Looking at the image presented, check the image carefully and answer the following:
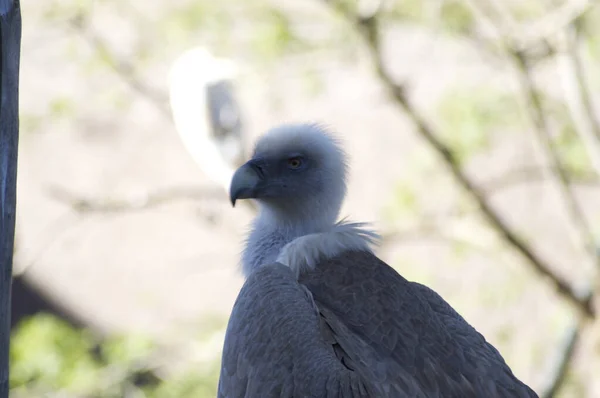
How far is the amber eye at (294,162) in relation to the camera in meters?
2.96

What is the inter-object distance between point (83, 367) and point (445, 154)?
3.29 m

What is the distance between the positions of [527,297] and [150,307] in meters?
3.49

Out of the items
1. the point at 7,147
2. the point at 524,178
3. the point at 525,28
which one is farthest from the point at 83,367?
the point at 7,147

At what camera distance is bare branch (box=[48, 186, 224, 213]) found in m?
6.62

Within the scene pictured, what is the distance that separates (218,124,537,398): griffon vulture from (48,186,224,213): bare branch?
3.88 metres

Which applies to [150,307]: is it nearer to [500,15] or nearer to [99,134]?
[99,134]

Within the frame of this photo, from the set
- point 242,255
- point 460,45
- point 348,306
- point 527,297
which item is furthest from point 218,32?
point 348,306

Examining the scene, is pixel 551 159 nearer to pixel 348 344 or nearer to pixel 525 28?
pixel 525 28

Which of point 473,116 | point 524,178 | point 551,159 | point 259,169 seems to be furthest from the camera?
point 524,178

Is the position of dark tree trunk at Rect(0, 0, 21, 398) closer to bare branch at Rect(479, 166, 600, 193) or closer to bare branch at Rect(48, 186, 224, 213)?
bare branch at Rect(48, 186, 224, 213)

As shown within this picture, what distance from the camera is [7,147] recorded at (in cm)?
197

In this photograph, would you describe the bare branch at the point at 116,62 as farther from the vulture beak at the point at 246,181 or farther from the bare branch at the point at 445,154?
the vulture beak at the point at 246,181

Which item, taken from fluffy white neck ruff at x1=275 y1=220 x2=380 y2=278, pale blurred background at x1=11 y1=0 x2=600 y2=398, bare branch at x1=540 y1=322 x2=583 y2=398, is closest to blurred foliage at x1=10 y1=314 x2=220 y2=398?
pale blurred background at x1=11 y1=0 x2=600 y2=398

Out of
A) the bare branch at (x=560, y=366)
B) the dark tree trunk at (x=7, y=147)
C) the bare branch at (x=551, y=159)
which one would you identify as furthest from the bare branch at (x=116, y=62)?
the dark tree trunk at (x=7, y=147)
